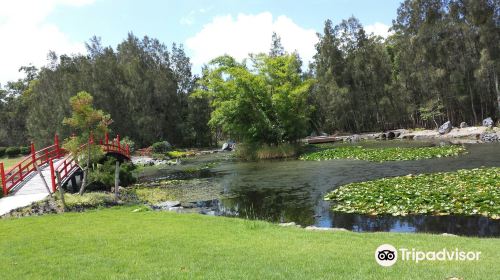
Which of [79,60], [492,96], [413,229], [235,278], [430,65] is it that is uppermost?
[79,60]

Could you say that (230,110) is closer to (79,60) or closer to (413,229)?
(413,229)


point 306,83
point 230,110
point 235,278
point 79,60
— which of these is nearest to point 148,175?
point 230,110

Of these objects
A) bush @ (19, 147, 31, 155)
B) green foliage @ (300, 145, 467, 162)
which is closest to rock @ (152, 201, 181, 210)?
green foliage @ (300, 145, 467, 162)

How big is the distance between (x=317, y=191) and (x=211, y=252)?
11861 mm

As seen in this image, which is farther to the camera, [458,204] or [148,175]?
[148,175]

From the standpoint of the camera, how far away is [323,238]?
30.3ft

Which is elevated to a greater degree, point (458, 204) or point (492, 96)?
point (492, 96)

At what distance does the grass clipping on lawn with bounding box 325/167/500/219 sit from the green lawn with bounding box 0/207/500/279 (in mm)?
4278

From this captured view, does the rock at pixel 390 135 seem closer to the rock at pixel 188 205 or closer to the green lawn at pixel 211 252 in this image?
the rock at pixel 188 205

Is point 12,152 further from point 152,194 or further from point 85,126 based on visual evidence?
point 85,126

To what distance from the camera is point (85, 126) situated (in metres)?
18.0

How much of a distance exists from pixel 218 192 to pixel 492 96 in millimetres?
43979

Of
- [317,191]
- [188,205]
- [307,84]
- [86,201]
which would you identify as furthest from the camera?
[307,84]

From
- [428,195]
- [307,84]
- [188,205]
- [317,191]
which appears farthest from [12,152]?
[428,195]
